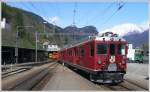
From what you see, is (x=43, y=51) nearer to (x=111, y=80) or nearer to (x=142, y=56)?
(x=142, y=56)

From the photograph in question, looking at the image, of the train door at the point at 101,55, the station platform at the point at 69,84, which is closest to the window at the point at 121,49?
the train door at the point at 101,55

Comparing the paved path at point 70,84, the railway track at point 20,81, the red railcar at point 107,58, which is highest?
the red railcar at point 107,58

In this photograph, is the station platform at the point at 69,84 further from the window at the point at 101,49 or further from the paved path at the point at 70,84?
the window at the point at 101,49

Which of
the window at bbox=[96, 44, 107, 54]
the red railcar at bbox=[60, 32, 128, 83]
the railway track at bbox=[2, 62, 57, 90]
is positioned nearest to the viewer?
the railway track at bbox=[2, 62, 57, 90]

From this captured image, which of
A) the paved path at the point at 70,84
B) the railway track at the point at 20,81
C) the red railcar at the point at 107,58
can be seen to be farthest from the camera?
the red railcar at the point at 107,58

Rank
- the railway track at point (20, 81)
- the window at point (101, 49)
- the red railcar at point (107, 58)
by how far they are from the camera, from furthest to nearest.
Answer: the window at point (101, 49)
the red railcar at point (107, 58)
the railway track at point (20, 81)

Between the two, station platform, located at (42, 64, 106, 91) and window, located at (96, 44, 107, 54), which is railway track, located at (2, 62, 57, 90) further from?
window, located at (96, 44, 107, 54)

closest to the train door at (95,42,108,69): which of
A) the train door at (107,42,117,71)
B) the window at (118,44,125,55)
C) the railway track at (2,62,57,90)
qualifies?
the train door at (107,42,117,71)

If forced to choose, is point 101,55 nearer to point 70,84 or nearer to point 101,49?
point 101,49

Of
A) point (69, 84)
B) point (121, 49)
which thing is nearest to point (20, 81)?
point (69, 84)

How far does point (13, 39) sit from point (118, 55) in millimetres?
52029

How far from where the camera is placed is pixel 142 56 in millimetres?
76000

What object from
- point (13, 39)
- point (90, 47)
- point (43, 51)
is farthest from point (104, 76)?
point (43, 51)

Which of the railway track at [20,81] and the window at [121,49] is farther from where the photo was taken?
the window at [121,49]
